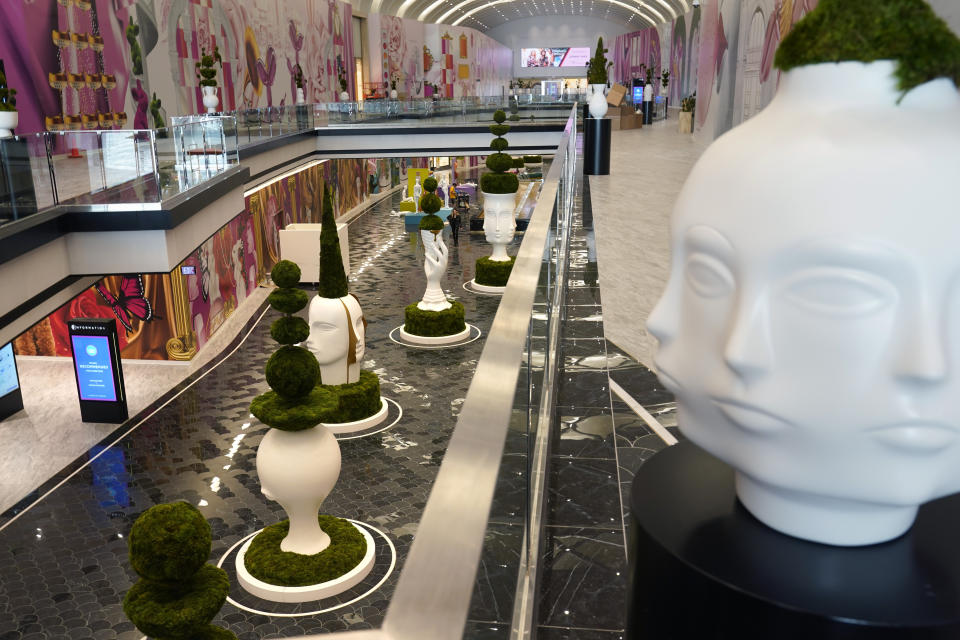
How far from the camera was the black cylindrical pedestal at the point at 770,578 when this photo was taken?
1888 mm

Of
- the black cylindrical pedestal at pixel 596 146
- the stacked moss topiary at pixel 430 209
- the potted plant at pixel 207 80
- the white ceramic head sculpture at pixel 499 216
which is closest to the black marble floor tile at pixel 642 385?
the black cylindrical pedestal at pixel 596 146

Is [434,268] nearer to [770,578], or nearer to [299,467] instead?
[299,467]

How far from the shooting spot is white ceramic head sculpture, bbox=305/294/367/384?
11352 millimetres

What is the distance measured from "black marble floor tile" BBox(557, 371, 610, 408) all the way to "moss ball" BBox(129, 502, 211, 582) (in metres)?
2.53

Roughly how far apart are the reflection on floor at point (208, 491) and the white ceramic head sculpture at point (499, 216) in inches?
130

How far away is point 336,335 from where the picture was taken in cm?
1146

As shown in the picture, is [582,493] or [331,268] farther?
[331,268]

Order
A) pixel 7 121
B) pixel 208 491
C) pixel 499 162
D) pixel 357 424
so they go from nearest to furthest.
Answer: pixel 208 491
pixel 357 424
pixel 7 121
pixel 499 162

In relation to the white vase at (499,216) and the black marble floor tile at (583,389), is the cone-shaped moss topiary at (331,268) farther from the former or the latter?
the white vase at (499,216)

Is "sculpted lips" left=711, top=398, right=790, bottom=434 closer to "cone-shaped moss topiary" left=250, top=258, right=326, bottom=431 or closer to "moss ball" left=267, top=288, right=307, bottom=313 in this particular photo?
"cone-shaped moss topiary" left=250, top=258, right=326, bottom=431

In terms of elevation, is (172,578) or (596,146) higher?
(596,146)

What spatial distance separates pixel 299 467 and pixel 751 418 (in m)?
6.40

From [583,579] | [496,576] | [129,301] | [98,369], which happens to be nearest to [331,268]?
[98,369]

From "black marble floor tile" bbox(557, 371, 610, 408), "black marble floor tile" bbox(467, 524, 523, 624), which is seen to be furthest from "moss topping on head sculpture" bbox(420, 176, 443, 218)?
"black marble floor tile" bbox(467, 524, 523, 624)
